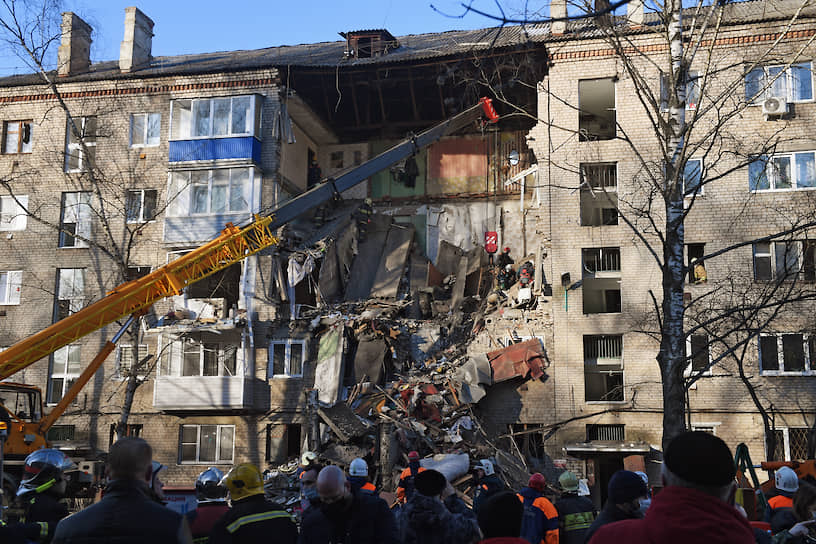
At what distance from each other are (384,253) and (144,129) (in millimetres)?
11021

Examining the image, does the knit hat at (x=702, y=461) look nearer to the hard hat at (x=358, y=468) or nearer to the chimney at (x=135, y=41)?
the hard hat at (x=358, y=468)

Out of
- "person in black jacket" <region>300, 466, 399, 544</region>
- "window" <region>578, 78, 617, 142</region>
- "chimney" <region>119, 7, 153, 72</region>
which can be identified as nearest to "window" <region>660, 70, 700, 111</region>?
"window" <region>578, 78, 617, 142</region>

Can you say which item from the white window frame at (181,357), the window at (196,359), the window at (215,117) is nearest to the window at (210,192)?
the window at (215,117)

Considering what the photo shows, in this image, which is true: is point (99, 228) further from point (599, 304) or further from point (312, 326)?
point (599, 304)

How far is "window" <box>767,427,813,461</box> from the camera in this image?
78.6ft

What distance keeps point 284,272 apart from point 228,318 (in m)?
2.70

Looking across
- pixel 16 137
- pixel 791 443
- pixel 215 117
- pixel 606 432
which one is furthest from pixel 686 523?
pixel 16 137

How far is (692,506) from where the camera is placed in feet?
8.90

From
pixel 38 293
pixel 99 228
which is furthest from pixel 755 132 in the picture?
pixel 38 293

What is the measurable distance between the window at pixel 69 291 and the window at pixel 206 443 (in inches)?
270

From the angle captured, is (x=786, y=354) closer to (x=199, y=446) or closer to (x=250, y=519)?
(x=199, y=446)

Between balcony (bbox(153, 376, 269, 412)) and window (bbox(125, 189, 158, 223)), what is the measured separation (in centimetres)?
683

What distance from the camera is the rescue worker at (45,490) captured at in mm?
5660

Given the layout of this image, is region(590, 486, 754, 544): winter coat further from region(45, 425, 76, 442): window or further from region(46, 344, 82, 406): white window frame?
region(46, 344, 82, 406): white window frame
